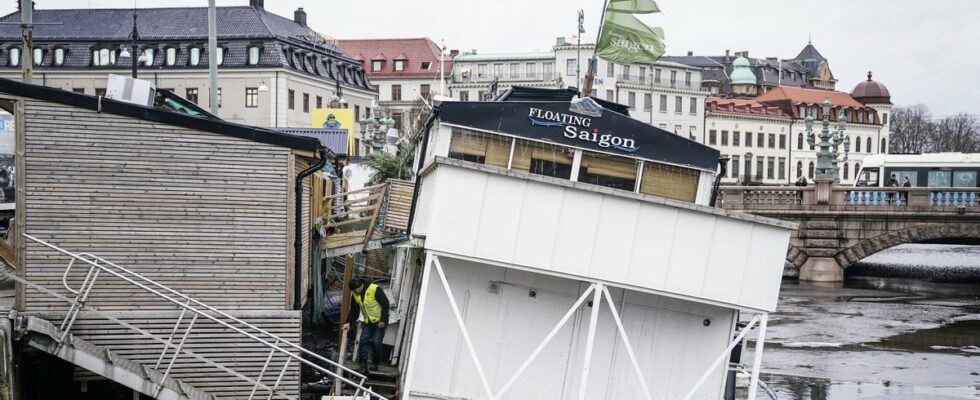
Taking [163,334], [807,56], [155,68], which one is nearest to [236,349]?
[163,334]

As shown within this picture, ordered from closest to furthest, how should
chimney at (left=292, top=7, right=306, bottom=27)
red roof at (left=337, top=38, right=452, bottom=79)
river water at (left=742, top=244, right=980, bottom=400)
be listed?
river water at (left=742, top=244, right=980, bottom=400), chimney at (left=292, top=7, right=306, bottom=27), red roof at (left=337, top=38, right=452, bottom=79)

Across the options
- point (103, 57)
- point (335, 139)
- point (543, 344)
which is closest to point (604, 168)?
point (543, 344)

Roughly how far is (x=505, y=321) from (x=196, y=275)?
425 cm

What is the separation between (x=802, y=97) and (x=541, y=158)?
398 ft

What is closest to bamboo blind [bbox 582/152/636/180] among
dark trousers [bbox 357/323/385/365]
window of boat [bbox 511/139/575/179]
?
window of boat [bbox 511/139/575/179]

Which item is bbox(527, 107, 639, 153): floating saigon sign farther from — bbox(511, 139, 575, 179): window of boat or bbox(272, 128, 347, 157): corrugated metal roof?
bbox(272, 128, 347, 157): corrugated metal roof

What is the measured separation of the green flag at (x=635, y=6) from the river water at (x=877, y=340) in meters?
6.14

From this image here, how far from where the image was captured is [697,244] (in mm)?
14719

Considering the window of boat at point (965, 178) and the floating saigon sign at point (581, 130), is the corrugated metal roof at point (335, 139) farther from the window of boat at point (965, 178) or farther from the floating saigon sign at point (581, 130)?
the window of boat at point (965, 178)

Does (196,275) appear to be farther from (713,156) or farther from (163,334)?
(713,156)

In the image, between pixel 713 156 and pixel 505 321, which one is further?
pixel 713 156

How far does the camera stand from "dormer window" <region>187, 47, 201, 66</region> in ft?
262

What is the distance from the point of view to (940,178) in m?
58.0

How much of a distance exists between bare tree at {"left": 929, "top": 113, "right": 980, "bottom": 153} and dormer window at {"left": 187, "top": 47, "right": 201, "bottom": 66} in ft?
324
